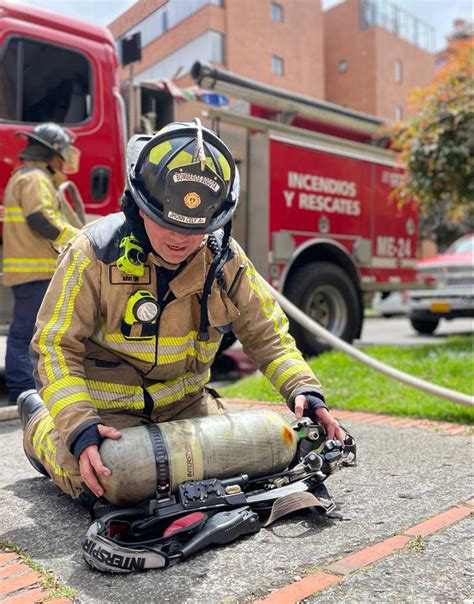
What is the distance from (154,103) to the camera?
215 inches

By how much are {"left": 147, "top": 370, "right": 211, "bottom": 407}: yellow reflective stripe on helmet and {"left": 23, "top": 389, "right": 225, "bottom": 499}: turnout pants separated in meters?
0.05

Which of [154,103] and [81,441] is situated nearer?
[81,441]

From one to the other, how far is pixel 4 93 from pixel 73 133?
1.73 feet

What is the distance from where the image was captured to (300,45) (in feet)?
64.4

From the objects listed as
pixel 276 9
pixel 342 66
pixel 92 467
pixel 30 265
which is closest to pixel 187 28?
pixel 30 265

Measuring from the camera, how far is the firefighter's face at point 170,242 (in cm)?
203

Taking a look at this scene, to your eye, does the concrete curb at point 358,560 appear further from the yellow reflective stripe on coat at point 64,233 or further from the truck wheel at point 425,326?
the truck wheel at point 425,326

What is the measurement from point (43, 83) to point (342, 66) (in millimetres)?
24784

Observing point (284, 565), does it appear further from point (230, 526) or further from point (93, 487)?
point (93, 487)

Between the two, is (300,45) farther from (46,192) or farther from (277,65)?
(46,192)

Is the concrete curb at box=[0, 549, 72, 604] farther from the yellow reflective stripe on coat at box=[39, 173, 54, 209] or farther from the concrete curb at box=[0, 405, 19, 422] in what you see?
the yellow reflective stripe on coat at box=[39, 173, 54, 209]

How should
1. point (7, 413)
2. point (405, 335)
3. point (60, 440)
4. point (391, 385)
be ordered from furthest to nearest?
point (405, 335), point (391, 385), point (7, 413), point (60, 440)

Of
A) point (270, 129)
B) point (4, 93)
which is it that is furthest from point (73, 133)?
point (270, 129)

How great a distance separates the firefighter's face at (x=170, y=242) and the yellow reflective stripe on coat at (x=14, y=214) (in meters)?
2.23
